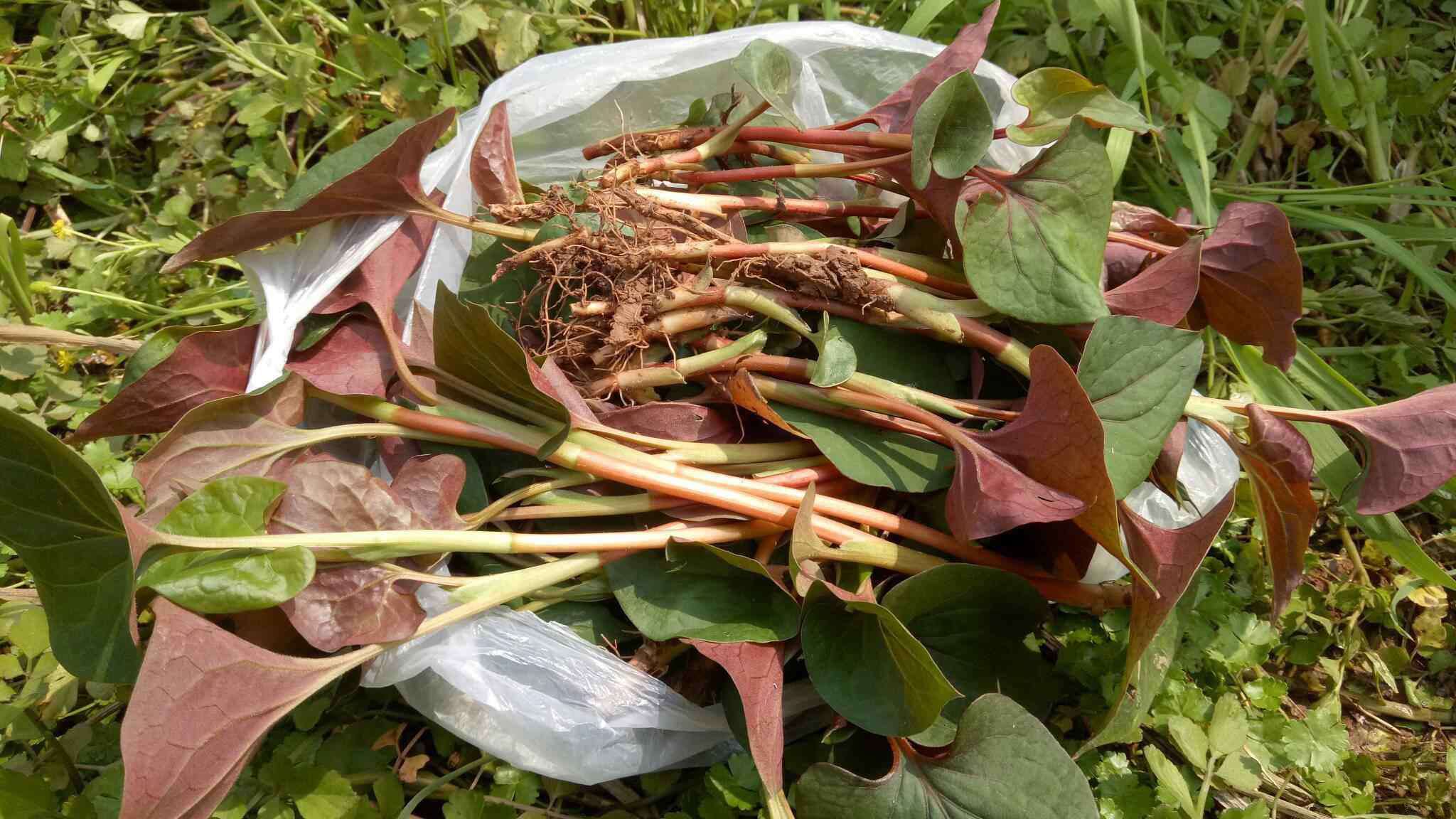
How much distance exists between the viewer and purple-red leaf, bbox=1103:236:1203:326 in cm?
93

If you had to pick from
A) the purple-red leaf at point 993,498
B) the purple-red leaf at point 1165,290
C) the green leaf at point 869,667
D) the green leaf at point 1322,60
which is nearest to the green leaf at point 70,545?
the green leaf at point 869,667

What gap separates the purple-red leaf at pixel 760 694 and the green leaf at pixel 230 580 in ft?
1.13

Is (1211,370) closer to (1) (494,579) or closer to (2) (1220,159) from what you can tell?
(2) (1220,159)

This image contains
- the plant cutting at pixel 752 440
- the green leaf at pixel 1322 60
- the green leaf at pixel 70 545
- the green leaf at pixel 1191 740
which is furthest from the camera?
the green leaf at pixel 1322 60

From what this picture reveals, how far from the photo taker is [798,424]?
0.93 meters

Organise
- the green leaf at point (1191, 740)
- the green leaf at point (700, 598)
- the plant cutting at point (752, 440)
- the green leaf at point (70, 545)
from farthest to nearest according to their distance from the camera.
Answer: the green leaf at point (1191, 740) < the green leaf at point (700, 598) < the plant cutting at point (752, 440) < the green leaf at point (70, 545)

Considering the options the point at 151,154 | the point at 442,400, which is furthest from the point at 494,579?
the point at 151,154

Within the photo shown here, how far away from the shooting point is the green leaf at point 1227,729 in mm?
984

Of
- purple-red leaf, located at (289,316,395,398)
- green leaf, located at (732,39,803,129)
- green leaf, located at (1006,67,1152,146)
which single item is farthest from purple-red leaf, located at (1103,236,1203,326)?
purple-red leaf, located at (289,316,395,398)

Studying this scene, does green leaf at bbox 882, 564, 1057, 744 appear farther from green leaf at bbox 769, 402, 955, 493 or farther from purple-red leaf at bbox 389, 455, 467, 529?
purple-red leaf at bbox 389, 455, 467, 529

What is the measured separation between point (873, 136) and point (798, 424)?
1.02 ft

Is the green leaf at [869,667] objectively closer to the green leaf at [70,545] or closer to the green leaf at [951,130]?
the green leaf at [951,130]

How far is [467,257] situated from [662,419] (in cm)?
36

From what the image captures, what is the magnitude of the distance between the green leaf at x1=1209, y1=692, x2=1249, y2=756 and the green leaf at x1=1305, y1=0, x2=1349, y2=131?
0.84 meters
